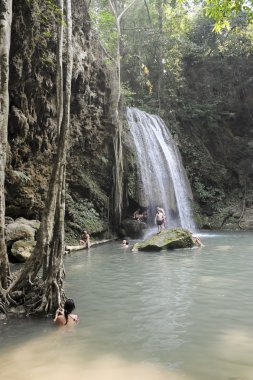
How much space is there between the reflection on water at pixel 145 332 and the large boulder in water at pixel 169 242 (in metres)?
4.16

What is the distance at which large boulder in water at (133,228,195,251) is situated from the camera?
46.6ft

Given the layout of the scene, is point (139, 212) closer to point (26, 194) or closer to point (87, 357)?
point (26, 194)

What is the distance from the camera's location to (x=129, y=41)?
1150 inches

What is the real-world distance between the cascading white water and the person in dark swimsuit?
46.5ft

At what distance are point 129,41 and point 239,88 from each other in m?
8.73

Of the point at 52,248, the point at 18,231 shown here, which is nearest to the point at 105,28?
the point at 18,231

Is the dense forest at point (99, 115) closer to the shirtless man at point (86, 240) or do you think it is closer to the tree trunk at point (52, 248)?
the tree trunk at point (52, 248)

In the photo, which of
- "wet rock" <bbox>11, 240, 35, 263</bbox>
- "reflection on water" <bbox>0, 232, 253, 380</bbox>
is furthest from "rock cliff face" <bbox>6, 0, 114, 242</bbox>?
"reflection on water" <bbox>0, 232, 253, 380</bbox>

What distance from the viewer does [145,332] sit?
5.55 meters

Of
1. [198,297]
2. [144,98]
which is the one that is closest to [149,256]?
[198,297]

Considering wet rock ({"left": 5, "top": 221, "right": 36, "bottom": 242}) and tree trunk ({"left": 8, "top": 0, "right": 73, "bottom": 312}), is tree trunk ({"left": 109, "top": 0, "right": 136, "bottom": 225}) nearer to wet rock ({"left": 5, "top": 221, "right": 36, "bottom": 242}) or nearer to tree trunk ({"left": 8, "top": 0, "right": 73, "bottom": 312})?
wet rock ({"left": 5, "top": 221, "right": 36, "bottom": 242})

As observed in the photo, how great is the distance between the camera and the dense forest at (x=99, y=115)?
7.06 metres

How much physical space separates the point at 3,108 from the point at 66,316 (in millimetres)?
3659

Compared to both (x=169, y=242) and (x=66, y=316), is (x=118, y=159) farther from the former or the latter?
(x=66, y=316)
